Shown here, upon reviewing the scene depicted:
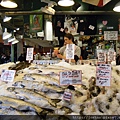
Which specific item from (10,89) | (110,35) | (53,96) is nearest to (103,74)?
(53,96)

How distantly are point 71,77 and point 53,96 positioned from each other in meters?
0.21

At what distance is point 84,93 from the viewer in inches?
66.8

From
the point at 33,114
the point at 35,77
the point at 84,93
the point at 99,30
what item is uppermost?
the point at 99,30

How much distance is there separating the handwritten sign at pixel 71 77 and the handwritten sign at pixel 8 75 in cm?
50

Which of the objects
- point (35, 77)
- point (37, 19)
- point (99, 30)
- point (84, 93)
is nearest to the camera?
point (84, 93)

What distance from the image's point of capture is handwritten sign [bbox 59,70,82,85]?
1.63 m

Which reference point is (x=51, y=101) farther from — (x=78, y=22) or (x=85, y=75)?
(x=78, y=22)

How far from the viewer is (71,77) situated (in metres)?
1.63

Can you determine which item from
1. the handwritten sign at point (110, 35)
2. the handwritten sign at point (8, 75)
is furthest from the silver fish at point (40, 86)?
the handwritten sign at point (110, 35)

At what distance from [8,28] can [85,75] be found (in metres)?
6.40

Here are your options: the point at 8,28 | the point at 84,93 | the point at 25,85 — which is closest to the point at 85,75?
the point at 84,93

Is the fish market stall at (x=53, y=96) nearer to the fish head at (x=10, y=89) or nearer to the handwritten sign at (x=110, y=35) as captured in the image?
the fish head at (x=10, y=89)

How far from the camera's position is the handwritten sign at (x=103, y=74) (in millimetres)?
1617

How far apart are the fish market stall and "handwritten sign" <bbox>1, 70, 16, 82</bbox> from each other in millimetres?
35
